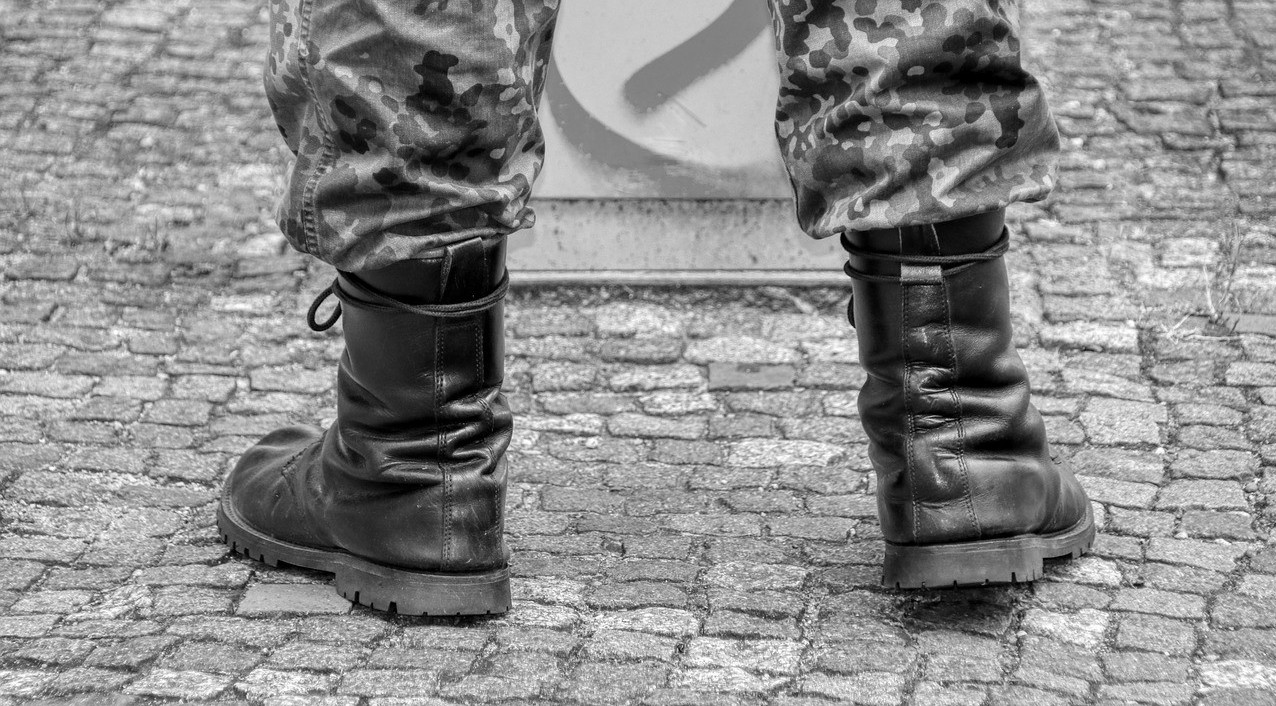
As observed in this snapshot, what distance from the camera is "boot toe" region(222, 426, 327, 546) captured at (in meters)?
1.95

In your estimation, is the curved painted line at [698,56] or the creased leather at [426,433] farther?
the curved painted line at [698,56]

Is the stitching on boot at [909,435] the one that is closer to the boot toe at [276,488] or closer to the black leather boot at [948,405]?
the black leather boot at [948,405]

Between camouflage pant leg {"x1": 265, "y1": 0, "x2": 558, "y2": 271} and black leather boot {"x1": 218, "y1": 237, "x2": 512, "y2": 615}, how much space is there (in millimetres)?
76

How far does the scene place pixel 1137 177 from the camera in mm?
3641

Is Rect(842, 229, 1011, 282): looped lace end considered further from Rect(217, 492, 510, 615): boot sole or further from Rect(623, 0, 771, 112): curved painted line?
Rect(623, 0, 771, 112): curved painted line

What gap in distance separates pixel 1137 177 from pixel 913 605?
217 centimetres

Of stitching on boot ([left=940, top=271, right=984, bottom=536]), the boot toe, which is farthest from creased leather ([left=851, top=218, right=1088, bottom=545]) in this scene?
the boot toe

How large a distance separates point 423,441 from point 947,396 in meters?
0.68

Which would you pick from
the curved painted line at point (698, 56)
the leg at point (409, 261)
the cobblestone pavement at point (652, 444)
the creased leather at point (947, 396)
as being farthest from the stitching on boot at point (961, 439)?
the curved painted line at point (698, 56)

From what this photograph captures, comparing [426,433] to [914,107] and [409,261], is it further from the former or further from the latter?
[914,107]


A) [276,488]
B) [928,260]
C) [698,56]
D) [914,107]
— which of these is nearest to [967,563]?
[928,260]

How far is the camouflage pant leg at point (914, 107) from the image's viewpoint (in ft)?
5.28

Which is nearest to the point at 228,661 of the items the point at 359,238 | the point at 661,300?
the point at 359,238

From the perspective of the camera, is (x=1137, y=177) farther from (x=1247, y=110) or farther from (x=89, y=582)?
(x=89, y=582)
